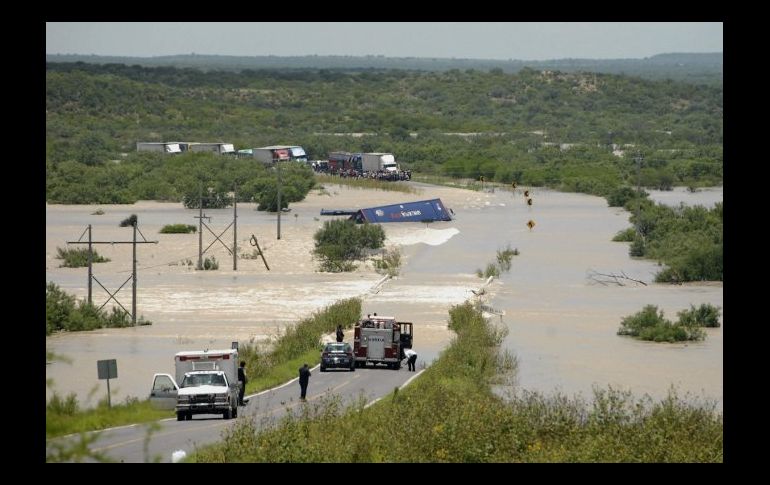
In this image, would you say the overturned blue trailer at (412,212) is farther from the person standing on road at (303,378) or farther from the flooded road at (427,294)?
the person standing on road at (303,378)

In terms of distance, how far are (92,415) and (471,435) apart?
344 inches

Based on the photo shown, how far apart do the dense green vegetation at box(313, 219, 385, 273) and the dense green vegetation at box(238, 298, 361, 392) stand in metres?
14.6

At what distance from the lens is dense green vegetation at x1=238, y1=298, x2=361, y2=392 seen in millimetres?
35750

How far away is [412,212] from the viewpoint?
84938mm

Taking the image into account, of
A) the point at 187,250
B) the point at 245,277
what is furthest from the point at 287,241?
the point at 245,277

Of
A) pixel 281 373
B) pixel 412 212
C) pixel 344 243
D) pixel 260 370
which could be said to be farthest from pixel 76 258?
pixel 281 373

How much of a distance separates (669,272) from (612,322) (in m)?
12.7

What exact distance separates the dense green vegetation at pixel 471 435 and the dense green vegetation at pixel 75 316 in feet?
61.0

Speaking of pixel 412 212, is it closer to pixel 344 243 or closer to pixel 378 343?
pixel 344 243

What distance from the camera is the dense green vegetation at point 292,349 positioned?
117 feet

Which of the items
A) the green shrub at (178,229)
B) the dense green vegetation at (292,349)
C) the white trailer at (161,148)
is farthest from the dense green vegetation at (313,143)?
the dense green vegetation at (292,349)

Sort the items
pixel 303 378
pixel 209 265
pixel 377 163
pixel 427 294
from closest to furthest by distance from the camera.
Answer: pixel 303 378
pixel 427 294
pixel 209 265
pixel 377 163

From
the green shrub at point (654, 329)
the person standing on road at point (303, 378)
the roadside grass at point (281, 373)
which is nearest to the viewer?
the person standing on road at point (303, 378)
